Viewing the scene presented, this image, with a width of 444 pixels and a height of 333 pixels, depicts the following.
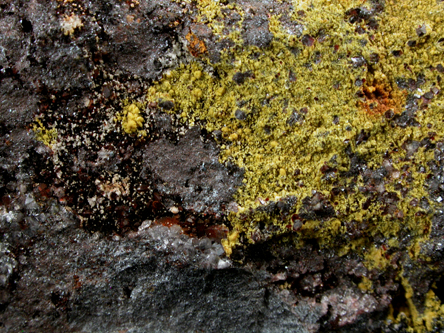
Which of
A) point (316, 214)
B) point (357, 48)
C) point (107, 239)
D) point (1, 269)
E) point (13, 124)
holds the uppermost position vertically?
point (357, 48)

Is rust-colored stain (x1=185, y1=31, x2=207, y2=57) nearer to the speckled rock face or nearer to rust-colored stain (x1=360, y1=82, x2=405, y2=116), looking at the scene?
the speckled rock face

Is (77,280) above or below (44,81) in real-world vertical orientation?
below

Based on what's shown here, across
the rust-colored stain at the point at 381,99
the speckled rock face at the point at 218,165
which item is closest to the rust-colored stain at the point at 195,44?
the speckled rock face at the point at 218,165

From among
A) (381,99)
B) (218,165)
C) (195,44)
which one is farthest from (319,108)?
(195,44)

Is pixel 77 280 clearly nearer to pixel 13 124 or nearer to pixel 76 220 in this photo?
pixel 76 220

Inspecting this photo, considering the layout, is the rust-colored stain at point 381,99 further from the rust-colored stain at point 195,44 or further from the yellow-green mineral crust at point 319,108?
the rust-colored stain at point 195,44

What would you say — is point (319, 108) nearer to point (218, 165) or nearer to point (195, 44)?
point (218, 165)

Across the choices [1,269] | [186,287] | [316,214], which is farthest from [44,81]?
[316,214]

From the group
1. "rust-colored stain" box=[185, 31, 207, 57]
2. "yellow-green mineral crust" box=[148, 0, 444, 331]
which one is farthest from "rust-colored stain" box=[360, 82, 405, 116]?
"rust-colored stain" box=[185, 31, 207, 57]
